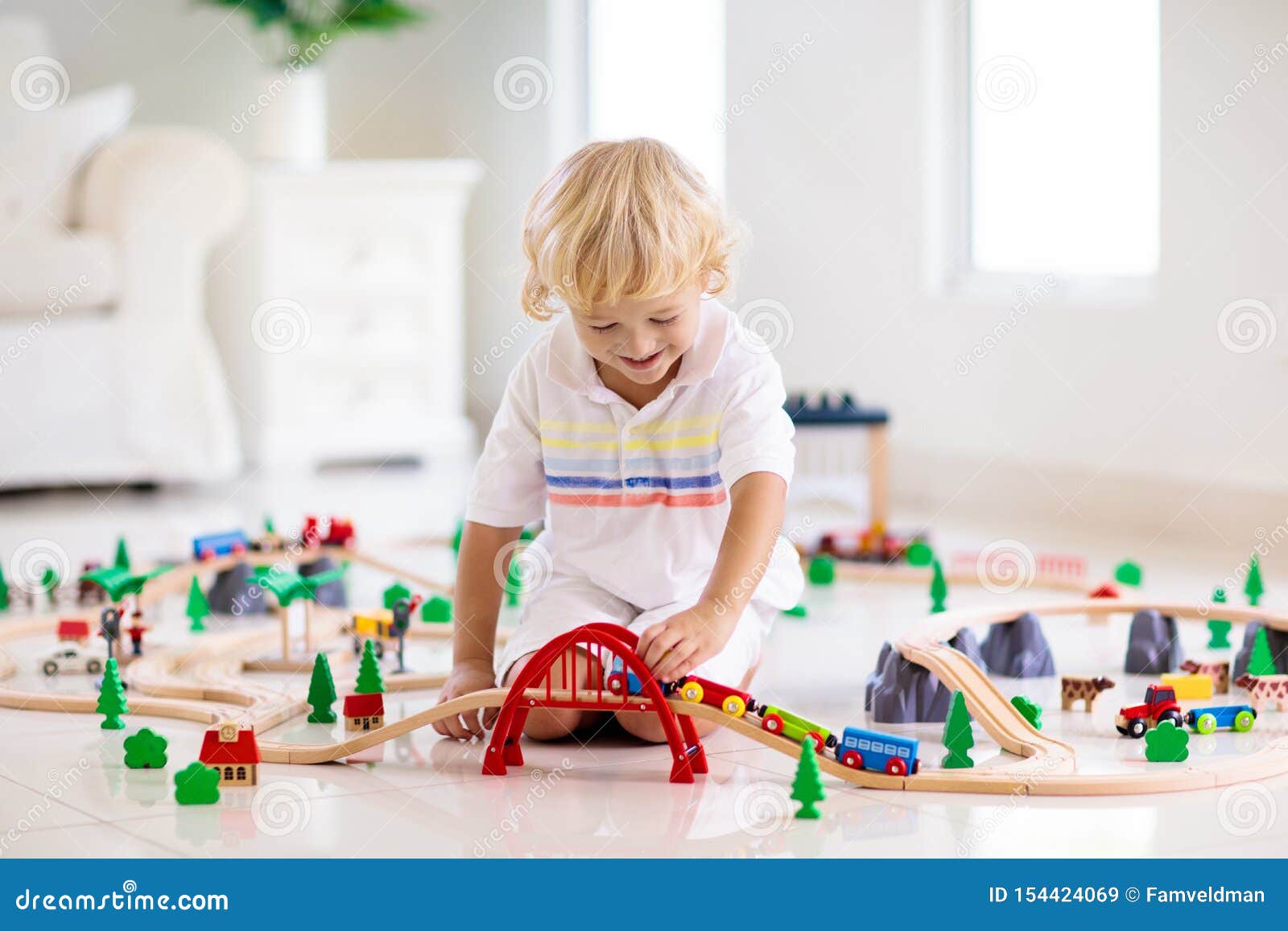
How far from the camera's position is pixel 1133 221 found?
2.65 metres

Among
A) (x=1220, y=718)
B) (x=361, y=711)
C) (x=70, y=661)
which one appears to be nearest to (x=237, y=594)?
(x=70, y=661)

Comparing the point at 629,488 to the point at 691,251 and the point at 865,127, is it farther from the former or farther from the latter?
the point at 865,127

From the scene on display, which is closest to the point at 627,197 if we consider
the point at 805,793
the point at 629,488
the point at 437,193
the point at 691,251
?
the point at 691,251

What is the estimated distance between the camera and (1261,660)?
1537 mm

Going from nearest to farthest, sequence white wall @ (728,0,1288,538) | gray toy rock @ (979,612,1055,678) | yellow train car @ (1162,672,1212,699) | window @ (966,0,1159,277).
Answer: yellow train car @ (1162,672,1212,699)
gray toy rock @ (979,612,1055,678)
white wall @ (728,0,1288,538)
window @ (966,0,1159,277)

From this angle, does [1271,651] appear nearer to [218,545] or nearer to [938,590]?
[938,590]

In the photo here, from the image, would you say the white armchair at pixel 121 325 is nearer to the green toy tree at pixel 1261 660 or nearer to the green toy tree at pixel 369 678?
the green toy tree at pixel 369 678

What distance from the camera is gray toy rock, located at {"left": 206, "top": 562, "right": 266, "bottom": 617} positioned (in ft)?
6.54

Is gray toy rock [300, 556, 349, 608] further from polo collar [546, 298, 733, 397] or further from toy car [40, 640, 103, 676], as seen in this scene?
polo collar [546, 298, 733, 397]

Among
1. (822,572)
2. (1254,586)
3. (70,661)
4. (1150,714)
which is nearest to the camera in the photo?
(1150,714)

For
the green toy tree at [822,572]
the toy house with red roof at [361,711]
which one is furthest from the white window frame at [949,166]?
the toy house with red roof at [361,711]

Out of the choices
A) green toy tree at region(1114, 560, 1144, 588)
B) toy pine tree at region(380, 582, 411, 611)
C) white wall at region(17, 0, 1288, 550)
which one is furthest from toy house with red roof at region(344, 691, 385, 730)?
white wall at region(17, 0, 1288, 550)

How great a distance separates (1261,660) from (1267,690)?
98 mm

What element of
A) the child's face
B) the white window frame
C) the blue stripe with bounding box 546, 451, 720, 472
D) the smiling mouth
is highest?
the white window frame
